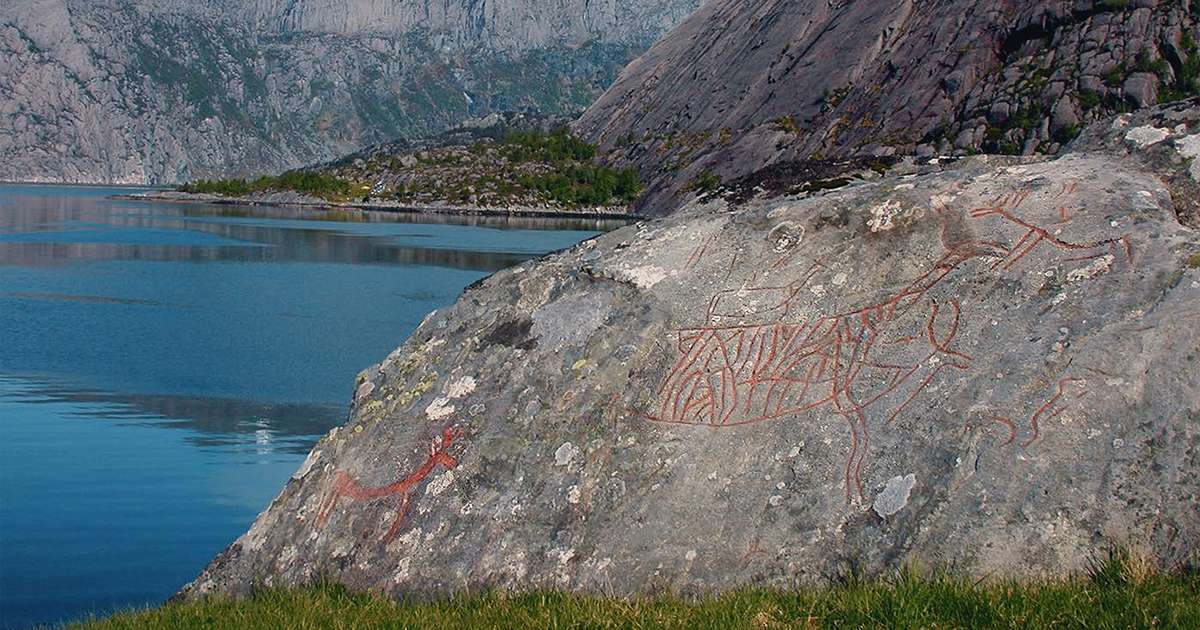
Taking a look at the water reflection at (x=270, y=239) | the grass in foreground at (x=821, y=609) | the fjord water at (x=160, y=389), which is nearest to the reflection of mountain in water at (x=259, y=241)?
the water reflection at (x=270, y=239)

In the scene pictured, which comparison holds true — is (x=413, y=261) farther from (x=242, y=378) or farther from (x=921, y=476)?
(x=921, y=476)

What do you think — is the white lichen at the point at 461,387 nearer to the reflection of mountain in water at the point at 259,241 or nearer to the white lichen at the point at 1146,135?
the white lichen at the point at 1146,135

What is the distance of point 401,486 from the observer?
914 cm

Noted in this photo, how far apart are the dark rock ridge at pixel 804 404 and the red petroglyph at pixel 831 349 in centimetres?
2

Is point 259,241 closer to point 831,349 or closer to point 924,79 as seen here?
point 831,349

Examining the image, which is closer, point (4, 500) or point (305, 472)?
point (305, 472)

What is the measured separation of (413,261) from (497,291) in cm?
6663

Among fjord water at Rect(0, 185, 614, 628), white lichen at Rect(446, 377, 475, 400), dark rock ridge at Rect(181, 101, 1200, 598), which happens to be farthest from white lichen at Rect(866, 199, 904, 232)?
fjord water at Rect(0, 185, 614, 628)

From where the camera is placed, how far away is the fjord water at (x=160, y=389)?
49.7 ft

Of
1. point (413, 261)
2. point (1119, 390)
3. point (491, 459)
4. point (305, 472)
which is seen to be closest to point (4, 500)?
point (305, 472)

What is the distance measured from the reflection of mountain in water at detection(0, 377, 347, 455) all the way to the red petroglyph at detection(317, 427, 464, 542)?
1304cm

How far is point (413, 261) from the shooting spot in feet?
250

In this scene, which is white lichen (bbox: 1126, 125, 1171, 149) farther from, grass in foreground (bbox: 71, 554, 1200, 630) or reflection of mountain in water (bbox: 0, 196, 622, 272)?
reflection of mountain in water (bbox: 0, 196, 622, 272)

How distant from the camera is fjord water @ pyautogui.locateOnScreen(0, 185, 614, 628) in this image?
1514 cm
